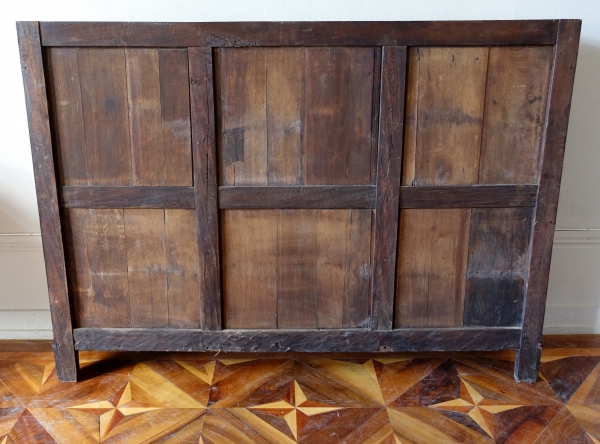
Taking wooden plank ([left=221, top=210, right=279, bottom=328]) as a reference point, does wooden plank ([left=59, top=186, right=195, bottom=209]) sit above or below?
above

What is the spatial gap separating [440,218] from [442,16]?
74cm

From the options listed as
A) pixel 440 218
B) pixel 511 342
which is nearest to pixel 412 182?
pixel 440 218

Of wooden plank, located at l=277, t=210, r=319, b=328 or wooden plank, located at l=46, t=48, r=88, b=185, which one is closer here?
wooden plank, located at l=46, t=48, r=88, b=185

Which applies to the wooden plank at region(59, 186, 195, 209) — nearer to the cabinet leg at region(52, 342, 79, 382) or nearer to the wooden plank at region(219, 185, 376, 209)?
the wooden plank at region(219, 185, 376, 209)

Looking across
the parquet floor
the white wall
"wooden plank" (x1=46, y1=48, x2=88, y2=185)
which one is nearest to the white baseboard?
the white wall

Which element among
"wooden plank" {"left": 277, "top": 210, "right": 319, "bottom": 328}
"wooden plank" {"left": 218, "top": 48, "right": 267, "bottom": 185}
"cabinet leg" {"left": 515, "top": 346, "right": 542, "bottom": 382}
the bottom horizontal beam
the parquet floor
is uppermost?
"wooden plank" {"left": 218, "top": 48, "right": 267, "bottom": 185}

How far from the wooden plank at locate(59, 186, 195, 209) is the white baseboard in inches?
20.9

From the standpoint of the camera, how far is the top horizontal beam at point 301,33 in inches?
55.4

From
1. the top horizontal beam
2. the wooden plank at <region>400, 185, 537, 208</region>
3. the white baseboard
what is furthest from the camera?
the white baseboard

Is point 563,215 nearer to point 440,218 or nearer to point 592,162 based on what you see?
point 592,162

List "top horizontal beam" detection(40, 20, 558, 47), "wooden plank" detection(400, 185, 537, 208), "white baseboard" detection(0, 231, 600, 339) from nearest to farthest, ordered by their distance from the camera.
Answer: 1. "top horizontal beam" detection(40, 20, 558, 47)
2. "wooden plank" detection(400, 185, 537, 208)
3. "white baseboard" detection(0, 231, 600, 339)

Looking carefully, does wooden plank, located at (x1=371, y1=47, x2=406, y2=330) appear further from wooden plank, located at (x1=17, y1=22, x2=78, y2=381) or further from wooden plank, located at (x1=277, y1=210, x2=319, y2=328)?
wooden plank, located at (x1=17, y1=22, x2=78, y2=381)

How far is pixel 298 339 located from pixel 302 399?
0.62 ft

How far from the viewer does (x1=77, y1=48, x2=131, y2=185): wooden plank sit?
1.45 metres
